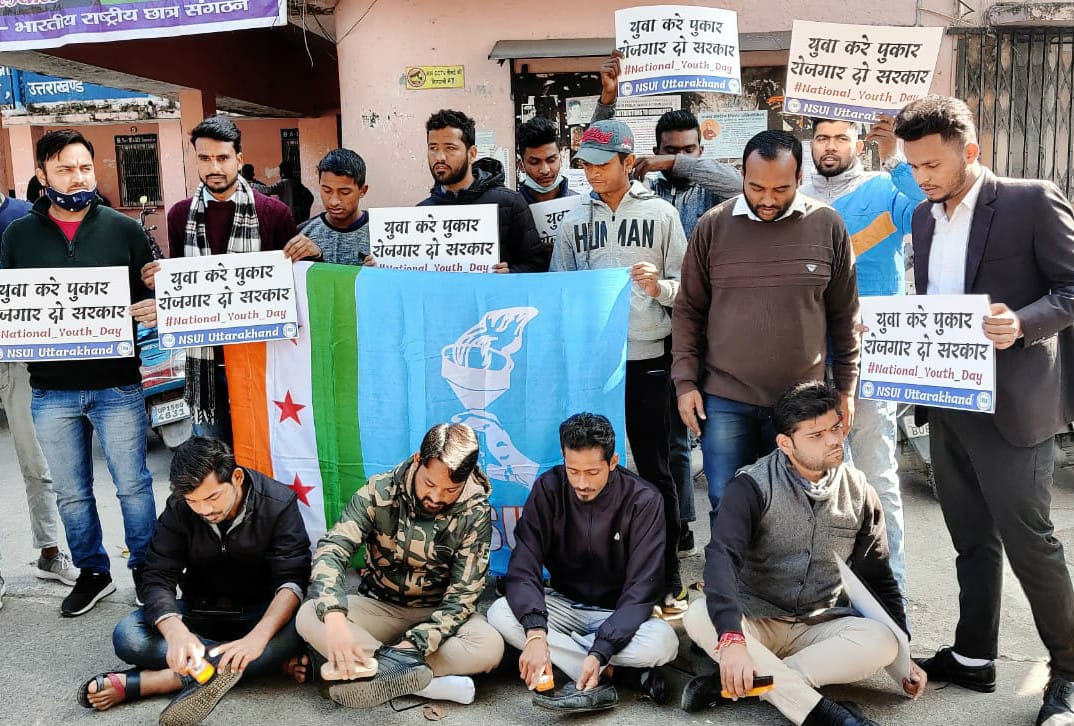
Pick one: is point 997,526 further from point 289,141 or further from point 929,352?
point 289,141

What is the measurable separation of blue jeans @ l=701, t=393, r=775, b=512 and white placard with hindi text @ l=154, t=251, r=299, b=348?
191 cm

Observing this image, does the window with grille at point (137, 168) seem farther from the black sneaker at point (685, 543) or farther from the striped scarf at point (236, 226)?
the black sneaker at point (685, 543)

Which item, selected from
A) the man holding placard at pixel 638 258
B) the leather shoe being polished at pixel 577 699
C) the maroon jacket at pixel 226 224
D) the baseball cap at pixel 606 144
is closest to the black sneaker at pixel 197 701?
the leather shoe being polished at pixel 577 699

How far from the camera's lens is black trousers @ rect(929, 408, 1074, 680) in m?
3.13

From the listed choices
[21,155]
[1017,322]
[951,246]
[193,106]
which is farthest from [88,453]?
[21,155]

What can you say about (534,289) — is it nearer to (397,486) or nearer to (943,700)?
(397,486)

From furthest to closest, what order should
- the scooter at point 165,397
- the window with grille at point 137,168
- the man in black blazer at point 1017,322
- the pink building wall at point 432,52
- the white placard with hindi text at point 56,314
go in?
the window with grille at point 137,168
the pink building wall at point 432,52
the scooter at point 165,397
the white placard with hindi text at point 56,314
the man in black blazer at point 1017,322

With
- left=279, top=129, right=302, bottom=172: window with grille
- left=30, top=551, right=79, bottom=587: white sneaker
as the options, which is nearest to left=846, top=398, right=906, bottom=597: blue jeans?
left=30, top=551, right=79, bottom=587: white sneaker

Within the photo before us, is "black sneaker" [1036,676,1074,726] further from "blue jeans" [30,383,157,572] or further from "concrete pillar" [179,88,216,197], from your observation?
"concrete pillar" [179,88,216,197]

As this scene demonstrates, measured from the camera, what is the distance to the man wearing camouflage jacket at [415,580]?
3303mm

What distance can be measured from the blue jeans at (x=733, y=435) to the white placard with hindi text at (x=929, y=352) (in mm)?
451

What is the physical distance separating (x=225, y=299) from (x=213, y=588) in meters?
1.24

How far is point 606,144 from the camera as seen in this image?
3938 millimetres

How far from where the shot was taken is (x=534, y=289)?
4.10 metres
